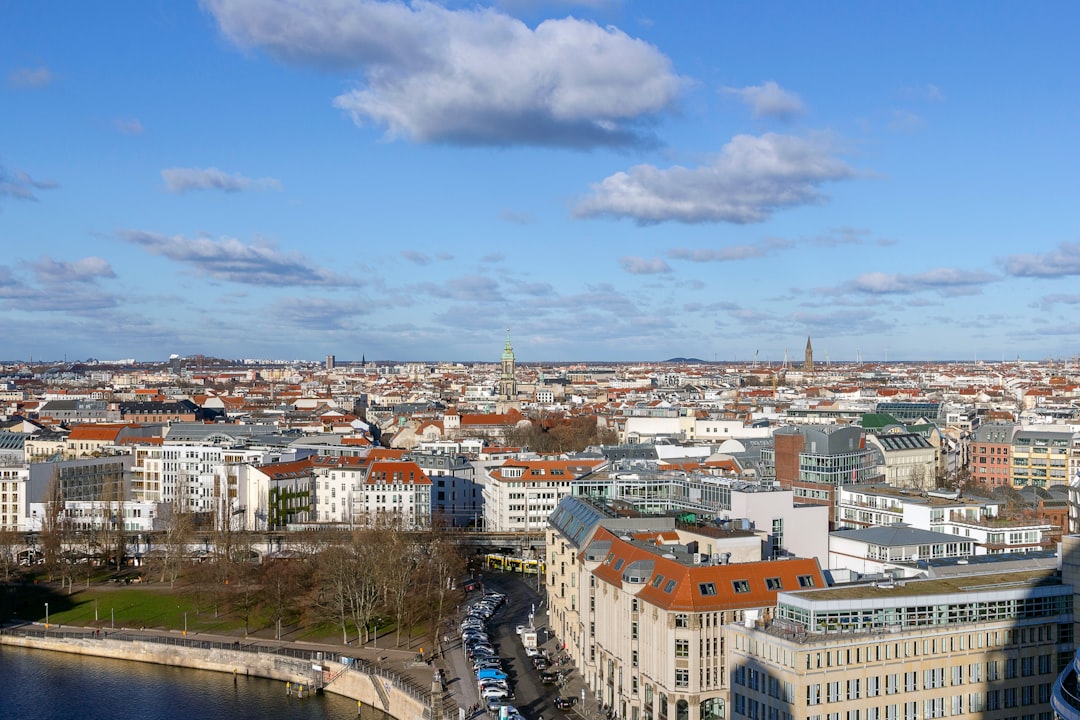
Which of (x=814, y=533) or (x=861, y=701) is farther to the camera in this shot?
(x=814, y=533)

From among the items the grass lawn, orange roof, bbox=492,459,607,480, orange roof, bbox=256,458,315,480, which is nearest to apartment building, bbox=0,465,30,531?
the grass lawn

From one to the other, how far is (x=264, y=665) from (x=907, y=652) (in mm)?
27126

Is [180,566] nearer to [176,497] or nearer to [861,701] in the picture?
[176,497]

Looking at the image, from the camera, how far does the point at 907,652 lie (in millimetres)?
34219

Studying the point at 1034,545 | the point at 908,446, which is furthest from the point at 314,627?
the point at 908,446

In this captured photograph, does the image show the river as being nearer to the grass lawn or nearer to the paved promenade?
the paved promenade

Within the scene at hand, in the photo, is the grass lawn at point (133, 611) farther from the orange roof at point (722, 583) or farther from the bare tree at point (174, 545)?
the orange roof at point (722, 583)

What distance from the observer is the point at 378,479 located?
77312mm

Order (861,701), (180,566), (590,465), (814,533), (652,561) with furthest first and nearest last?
(590,465), (180,566), (814,533), (652,561), (861,701)

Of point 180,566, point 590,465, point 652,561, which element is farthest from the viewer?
point 590,465

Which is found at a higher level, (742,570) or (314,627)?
(742,570)

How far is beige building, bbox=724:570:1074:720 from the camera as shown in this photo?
32.8 m

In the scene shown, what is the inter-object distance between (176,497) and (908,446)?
1876 inches

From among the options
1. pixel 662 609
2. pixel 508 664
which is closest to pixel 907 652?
pixel 662 609
